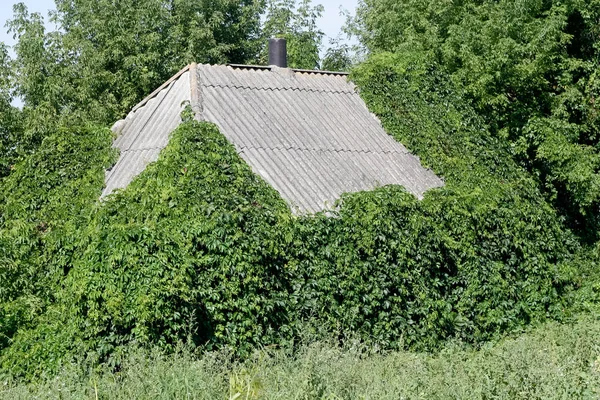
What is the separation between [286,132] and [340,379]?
584 centimetres

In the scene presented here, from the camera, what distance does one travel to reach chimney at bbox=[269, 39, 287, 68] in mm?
13727

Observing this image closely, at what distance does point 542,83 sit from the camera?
15.2 metres

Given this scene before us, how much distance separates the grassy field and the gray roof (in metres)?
3.49

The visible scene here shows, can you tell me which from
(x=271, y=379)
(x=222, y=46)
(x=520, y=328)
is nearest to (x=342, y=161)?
(x=520, y=328)

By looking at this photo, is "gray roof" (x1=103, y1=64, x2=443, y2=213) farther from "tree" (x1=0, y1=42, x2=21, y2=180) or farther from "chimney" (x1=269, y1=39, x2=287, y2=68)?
"tree" (x1=0, y1=42, x2=21, y2=180)

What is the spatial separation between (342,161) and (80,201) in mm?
3913

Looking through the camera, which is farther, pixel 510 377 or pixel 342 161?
pixel 342 161

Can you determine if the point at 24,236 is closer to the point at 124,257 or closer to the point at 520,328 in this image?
the point at 124,257

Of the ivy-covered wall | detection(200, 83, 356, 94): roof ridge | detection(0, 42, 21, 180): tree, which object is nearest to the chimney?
detection(200, 83, 356, 94): roof ridge

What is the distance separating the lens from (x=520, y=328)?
1162 cm

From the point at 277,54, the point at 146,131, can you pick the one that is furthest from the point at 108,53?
the point at 146,131

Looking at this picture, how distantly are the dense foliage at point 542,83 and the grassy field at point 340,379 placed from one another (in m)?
7.74

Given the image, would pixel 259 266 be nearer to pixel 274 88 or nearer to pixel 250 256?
pixel 250 256

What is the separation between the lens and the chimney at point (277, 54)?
13727 mm
